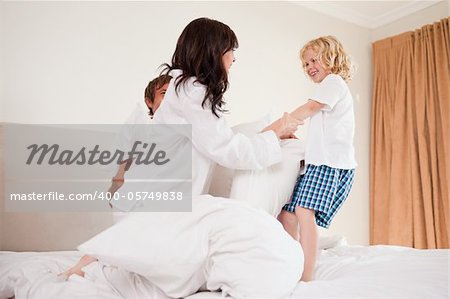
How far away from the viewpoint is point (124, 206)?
143 centimetres

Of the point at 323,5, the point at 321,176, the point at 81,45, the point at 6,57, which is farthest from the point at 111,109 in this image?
the point at 323,5

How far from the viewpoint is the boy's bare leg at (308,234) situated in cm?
143

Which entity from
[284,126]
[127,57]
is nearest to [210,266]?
[284,126]

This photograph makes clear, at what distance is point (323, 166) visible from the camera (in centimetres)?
153

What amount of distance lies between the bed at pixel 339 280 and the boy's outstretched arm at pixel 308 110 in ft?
1.77

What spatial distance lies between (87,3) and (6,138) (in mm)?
969

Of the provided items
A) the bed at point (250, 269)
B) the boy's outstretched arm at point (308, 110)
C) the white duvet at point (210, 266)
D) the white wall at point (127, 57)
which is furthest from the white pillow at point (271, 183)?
the white wall at point (127, 57)

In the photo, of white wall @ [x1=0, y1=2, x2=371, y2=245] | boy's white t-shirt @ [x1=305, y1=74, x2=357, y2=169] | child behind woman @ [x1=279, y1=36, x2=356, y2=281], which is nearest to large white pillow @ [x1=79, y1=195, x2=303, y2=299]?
child behind woman @ [x1=279, y1=36, x2=356, y2=281]

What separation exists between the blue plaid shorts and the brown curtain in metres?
1.86

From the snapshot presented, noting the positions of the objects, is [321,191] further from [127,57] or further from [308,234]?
[127,57]

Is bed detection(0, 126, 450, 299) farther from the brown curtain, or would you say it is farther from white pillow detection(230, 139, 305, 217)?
the brown curtain

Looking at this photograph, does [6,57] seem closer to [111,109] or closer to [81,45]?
[81,45]

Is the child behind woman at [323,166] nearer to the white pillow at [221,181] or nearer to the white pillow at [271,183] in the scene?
the white pillow at [271,183]

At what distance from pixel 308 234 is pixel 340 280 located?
1.11 ft
